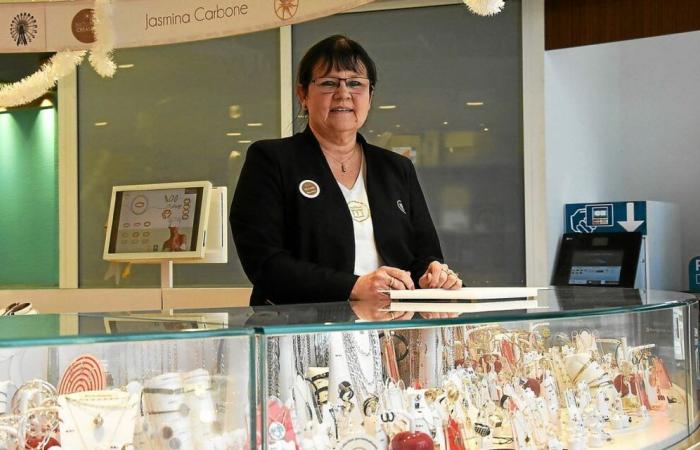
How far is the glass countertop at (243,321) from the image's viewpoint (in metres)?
1.25

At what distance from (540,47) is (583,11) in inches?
12.7

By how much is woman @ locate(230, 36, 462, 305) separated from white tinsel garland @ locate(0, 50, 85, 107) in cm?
134

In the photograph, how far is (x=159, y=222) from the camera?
187 inches

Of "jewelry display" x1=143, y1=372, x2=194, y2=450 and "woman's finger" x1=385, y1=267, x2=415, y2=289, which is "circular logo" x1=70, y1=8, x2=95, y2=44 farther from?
"jewelry display" x1=143, y1=372, x2=194, y2=450

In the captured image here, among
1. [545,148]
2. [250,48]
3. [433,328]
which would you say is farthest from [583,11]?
[433,328]

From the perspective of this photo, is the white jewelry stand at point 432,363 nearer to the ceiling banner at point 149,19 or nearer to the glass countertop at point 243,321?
the glass countertop at point 243,321

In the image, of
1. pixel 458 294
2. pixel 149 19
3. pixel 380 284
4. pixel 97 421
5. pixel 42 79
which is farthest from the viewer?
pixel 42 79

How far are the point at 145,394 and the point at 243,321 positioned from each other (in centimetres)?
19

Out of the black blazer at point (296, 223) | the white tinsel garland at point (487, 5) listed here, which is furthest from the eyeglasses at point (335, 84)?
the white tinsel garland at point (487, 5)

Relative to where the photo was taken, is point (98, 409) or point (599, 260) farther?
point (599, 260)

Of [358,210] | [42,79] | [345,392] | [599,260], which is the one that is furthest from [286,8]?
[599,260]

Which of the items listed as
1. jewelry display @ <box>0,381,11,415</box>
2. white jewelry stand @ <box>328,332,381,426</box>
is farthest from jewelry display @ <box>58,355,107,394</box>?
white jewelry stand @ <box>328,332,381,426</box>

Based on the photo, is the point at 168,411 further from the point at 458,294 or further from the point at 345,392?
the point at 458,294

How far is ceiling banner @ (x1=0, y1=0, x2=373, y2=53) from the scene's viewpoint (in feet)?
9.15
